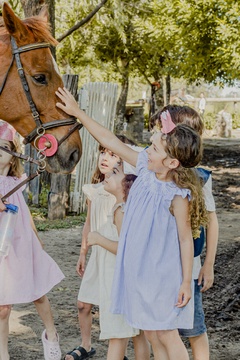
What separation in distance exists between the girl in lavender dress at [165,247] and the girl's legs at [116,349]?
12.3 inches

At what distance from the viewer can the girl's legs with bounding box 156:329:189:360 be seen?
182cm

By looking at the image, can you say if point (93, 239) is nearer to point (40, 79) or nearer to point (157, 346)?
point (157, 346)

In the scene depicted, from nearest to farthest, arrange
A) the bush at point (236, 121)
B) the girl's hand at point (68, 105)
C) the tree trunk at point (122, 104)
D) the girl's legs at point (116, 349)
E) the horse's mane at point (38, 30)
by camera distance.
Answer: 1. the girl's hand at point (68, 105)
2. the girl's legs at point (116, 349)
3. the horse's mane at point (38, 30)
4. the tree trunk at point (122, 104)
5. the bush at point (236, 121)

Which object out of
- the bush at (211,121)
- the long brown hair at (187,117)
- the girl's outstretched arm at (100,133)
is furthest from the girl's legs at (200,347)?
the bush at (211,121)

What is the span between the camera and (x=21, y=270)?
2375 mm

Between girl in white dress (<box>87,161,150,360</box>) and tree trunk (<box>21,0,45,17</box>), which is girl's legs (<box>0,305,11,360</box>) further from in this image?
tree trunk (<box>21,0,45,17</box>)

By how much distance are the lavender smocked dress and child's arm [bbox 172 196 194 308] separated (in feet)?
0.08

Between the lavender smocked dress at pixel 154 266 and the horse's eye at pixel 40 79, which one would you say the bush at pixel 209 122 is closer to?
the horse's eye at pixel 40 79

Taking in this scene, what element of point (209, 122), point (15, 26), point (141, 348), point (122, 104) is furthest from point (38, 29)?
point (209, 122)

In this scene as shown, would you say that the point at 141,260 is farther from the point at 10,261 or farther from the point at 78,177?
the point at 78,177

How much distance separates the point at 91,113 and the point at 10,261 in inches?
156

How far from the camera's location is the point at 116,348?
7.09ft

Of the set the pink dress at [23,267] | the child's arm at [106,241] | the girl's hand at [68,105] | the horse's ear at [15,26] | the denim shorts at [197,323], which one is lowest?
the denim shorts at [197,323]

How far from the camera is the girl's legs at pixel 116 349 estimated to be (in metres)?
2.14
